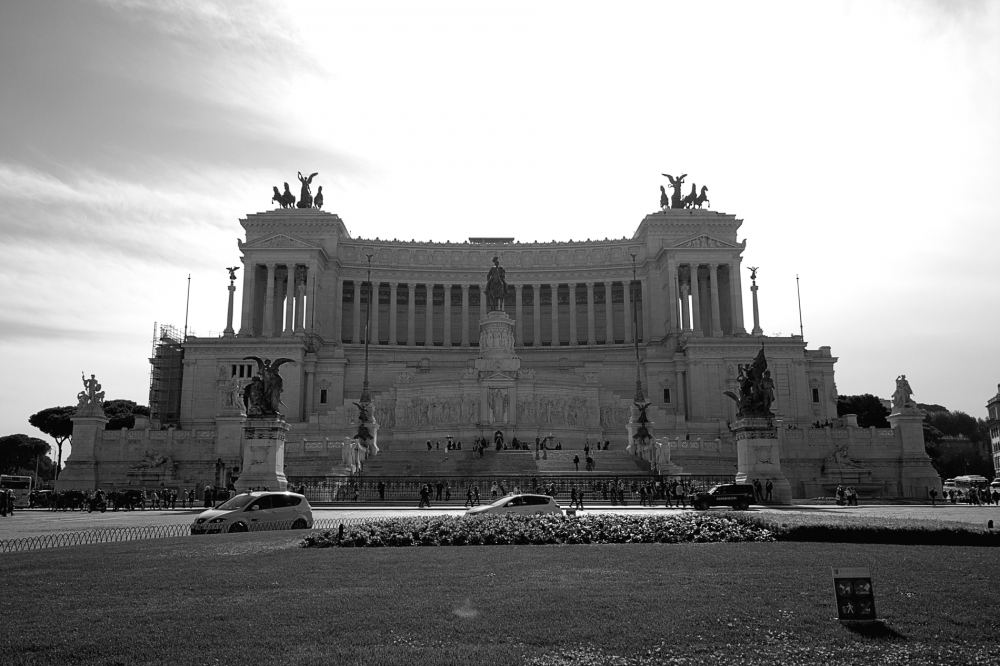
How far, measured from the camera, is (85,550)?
2047cm

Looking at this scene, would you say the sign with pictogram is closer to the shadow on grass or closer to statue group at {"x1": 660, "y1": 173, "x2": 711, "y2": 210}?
the shadow on grass

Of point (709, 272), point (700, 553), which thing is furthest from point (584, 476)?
point (709, 272)

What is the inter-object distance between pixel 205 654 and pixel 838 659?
23.9ft

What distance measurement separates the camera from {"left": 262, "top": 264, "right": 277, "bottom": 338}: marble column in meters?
99.2

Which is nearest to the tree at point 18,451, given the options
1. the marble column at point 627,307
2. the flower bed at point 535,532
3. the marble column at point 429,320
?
the marble column at point 429,320

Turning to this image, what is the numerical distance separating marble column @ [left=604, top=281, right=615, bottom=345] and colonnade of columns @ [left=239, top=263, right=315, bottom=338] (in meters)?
36.1

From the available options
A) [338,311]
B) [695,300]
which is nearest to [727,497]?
[695,300]

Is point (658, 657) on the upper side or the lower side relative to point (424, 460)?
lower

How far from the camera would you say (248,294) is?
102188 millimetres

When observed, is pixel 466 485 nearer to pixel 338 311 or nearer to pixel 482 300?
pixel 338 311

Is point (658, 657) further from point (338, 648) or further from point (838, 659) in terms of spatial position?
point (338, 648)

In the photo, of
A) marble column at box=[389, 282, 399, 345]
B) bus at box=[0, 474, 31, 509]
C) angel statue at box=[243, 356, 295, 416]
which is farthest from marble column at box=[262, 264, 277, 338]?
angel statue at box=[243, 356, 295, 416]

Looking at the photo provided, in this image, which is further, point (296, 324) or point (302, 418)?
point (296, 324)

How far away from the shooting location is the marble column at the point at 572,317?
360 feet
